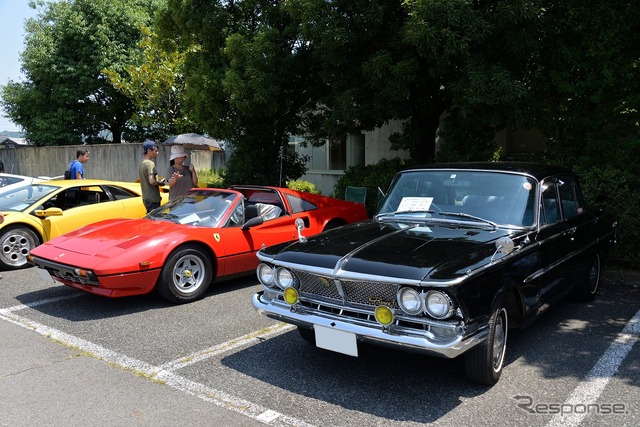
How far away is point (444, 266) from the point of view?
364 centimetres

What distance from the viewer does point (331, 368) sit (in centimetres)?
436

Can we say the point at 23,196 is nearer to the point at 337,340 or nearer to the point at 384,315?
the point at 337,340

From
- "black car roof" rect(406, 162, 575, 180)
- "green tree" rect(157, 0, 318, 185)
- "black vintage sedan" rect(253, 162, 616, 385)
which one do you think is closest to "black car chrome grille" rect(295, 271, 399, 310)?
A: "black vintage sedan" rect(253, 162, 616, 385)

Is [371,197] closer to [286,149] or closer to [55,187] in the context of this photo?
[286,149]

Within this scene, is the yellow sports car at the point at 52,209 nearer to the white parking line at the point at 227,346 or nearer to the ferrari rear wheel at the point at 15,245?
the ferrari rear wheel at the point at 15,245

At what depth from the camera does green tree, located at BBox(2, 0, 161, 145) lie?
2375 cm

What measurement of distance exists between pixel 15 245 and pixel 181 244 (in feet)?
11.6

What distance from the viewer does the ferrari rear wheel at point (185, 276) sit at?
590 centimetres

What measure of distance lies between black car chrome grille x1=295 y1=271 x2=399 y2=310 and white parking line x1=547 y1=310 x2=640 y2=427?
4.20 ft

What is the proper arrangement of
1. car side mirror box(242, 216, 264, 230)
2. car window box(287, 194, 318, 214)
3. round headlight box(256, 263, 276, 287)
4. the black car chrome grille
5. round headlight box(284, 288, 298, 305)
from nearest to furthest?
the black car chrome grille, round headlight box(284, 288, 298, 305), round headlight box(256, 263, 276, 287), car side mirror box(242, 216, 264, 230), car window box(287, 194, 318, 214)

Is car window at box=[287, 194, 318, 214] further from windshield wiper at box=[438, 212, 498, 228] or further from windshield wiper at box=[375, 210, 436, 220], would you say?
windshield wiper at box=[438, 212, 498, 228]

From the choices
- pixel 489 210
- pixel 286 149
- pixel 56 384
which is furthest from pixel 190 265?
pixel 286 149

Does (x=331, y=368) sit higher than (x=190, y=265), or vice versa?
(x=190, y=265)

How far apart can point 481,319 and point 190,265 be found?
3.59 meters
